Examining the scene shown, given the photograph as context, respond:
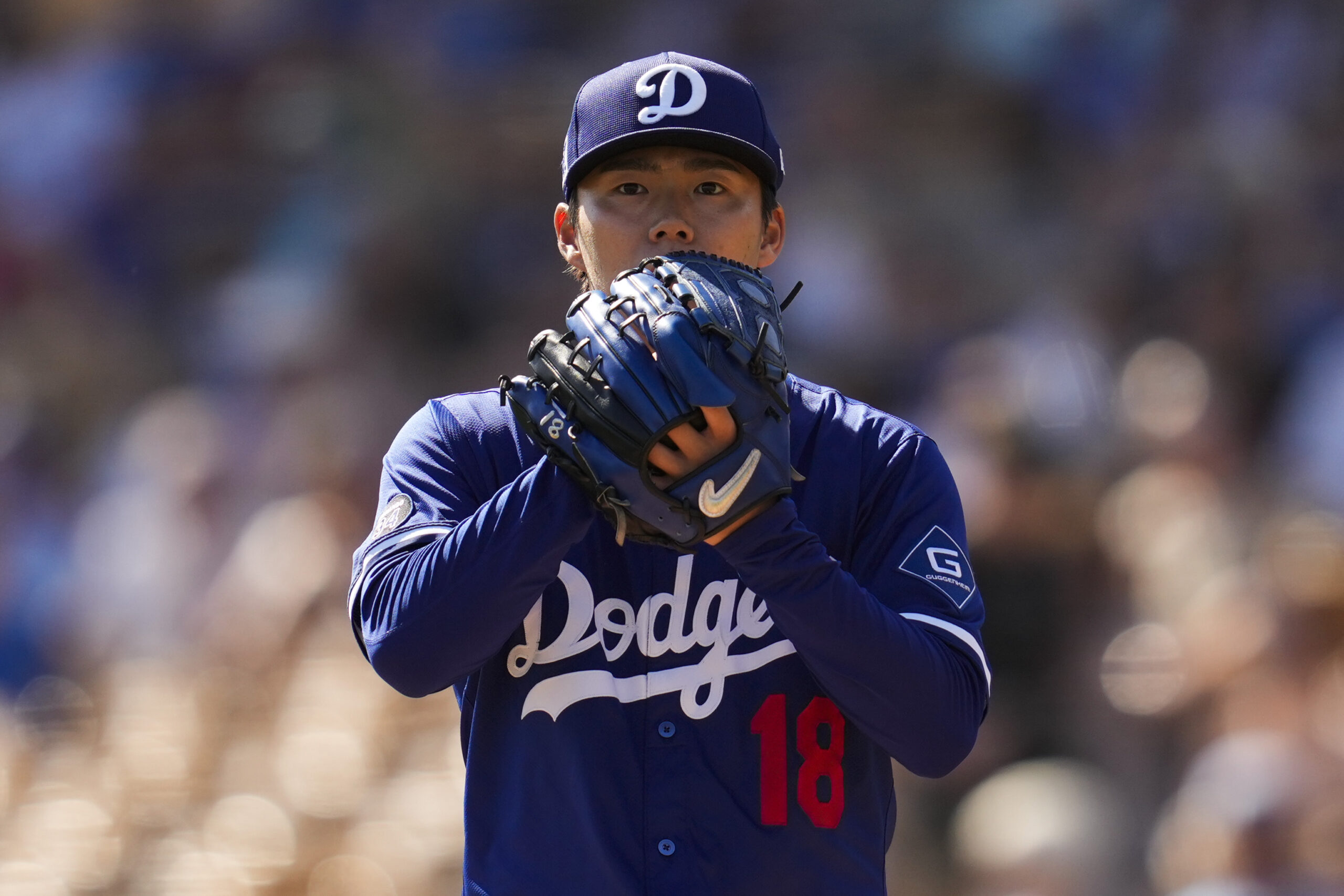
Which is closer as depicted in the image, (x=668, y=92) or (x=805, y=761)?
(x=805, y=761)

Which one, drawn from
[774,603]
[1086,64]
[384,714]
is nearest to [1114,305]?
[1086,64]

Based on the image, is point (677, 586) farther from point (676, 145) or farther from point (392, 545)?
point (676, 145)

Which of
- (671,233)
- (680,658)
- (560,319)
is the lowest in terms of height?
(680,658)

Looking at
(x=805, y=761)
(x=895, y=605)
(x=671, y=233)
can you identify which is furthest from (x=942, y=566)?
(x=671, y=233)

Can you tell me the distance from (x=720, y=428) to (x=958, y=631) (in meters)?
0.35

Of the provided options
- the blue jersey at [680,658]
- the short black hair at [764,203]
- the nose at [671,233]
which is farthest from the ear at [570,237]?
the blue jersey at [680,658]

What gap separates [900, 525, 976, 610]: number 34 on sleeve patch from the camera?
1.63 metres

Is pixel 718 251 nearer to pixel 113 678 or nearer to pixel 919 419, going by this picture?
pixel 919 419

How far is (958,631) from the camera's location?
160 cm

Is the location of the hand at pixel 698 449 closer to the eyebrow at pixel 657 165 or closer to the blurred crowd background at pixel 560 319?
the eyebrow at pixel 657 165

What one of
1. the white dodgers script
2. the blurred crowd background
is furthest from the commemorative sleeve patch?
the blurred crowd background

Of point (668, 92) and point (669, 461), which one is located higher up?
point (668, 92)

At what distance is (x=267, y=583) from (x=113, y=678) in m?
0.78

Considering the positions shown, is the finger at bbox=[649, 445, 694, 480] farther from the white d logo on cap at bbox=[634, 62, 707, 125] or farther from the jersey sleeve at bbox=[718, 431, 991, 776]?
the white d logo on cap at bbox=[634, 62, 707, 125]
